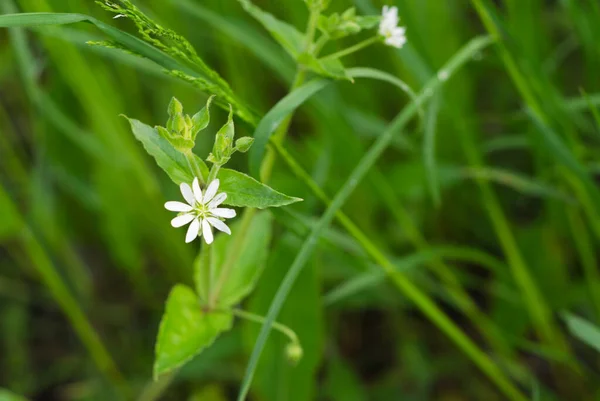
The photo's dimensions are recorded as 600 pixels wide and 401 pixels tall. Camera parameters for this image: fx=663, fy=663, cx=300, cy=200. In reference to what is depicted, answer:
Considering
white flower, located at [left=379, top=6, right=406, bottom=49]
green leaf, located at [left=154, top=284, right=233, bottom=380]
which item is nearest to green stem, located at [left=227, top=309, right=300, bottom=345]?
green leaf, located at [left=154, top=284, right=233, bottom=380]

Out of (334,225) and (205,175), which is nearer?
(205,175)

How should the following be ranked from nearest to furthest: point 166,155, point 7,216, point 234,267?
point 166,155
point 234,267
point 7,216

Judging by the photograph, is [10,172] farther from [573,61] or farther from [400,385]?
[573,61]

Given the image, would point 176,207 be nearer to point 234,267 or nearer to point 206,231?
point 206,231

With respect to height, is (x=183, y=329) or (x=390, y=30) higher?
(x=390, y=30)

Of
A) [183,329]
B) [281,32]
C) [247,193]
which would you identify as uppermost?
[281,32]

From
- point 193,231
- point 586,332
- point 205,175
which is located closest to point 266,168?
point 205,175
